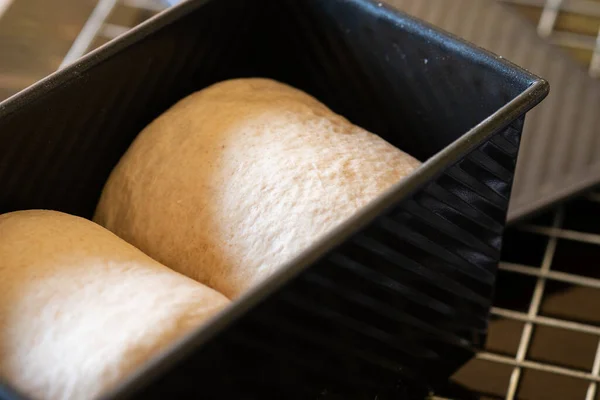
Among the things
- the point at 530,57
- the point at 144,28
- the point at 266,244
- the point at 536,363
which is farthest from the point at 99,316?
the point at 530,57

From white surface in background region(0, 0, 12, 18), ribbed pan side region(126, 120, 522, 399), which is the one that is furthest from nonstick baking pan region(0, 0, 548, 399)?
white surface in background region(0, 0, 12, 18)

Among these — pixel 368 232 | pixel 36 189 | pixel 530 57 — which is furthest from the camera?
pixel 530 57

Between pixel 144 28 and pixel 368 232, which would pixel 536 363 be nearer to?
pixel 368 232

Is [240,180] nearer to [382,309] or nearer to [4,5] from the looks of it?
[382,309]

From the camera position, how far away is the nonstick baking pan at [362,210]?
0.45 m

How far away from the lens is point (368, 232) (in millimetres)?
458

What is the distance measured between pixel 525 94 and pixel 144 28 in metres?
0.27

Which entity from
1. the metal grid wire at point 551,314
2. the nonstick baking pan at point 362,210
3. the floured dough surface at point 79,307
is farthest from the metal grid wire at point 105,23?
the metal grid wire at point 551,314

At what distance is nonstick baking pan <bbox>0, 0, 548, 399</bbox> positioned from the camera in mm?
448

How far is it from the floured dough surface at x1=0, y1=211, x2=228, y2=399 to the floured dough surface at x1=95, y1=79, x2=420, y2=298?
36mm

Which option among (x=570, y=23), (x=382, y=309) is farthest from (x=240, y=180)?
(x=570, y=23)

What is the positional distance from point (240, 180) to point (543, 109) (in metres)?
0.36

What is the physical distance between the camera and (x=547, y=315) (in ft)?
2.22

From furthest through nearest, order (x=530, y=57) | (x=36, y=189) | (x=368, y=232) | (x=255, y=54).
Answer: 1. (x=530, y=57)
2. (x=255, y=54)
3. (x=36, y=189)
4. (x=368, y=232)
